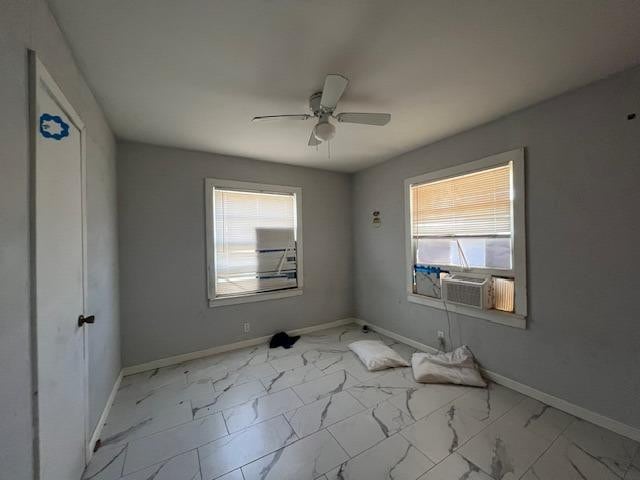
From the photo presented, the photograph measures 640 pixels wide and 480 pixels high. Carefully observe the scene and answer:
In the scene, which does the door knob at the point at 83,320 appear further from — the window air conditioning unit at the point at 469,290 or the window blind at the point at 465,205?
the window blind at the point at 465,205

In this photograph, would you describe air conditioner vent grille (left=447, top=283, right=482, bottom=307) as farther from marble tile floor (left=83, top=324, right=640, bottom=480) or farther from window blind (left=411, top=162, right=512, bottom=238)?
marble tile floor (left=83, top=324, right=640, bottom=480)

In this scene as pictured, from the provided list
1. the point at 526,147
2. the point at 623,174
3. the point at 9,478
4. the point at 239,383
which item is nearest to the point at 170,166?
the point at 239,383

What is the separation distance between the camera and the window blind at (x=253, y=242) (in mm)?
3162

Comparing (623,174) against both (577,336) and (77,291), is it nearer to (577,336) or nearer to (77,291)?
(577,336)

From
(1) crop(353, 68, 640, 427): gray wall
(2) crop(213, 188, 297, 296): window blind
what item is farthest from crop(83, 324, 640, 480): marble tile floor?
(2) crop(213, 188, 297, 296): window blind

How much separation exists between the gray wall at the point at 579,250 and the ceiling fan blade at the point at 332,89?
1694 millimetres

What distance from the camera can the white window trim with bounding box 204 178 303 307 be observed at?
3033 millimetres

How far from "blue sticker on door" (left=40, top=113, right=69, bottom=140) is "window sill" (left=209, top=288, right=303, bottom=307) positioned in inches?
85.3

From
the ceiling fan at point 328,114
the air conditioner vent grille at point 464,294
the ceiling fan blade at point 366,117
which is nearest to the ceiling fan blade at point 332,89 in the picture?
the ceiling fan at point 328,114

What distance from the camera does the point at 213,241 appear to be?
3064 millimetres

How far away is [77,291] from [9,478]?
89 cm

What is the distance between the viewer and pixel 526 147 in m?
2.17

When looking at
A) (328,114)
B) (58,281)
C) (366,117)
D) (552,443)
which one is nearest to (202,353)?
(58,281)

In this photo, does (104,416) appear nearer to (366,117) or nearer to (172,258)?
(172,258)
